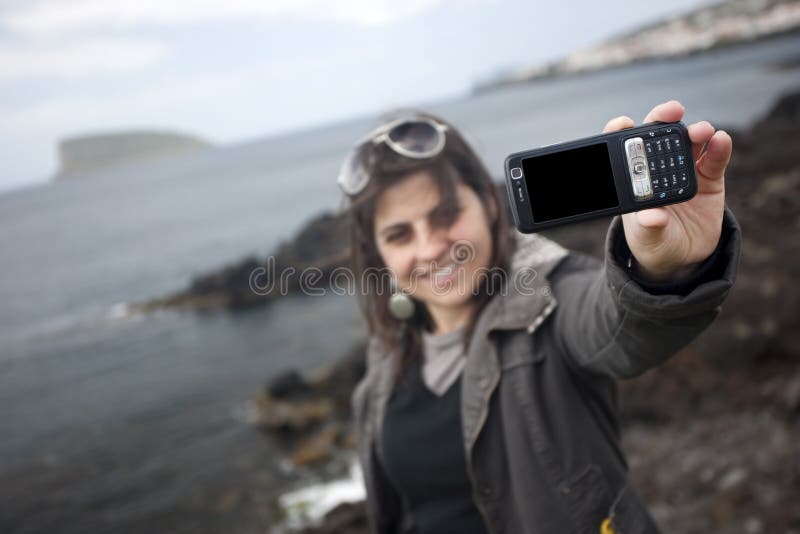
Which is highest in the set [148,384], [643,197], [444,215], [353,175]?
[353,175]

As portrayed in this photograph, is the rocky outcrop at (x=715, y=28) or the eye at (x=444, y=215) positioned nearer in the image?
the eye at (x=444, y=215)

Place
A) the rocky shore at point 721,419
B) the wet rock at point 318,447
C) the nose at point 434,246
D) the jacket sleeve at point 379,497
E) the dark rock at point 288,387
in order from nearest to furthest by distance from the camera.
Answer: the nose at point 434,246
the jacket sleeve at point 379,497
the rocky shore at point 721,419
the wet rock at point 318,447
the dark rock at point 288,387

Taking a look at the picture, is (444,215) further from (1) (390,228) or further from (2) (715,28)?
(2) (715,28)

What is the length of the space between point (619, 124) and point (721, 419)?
6083 mm

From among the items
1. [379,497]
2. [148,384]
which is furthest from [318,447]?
[379,497]

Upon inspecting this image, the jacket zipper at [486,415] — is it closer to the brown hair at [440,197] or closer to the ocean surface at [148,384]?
the brown hair at [440,197]

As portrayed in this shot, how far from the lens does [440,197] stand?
2.35 m

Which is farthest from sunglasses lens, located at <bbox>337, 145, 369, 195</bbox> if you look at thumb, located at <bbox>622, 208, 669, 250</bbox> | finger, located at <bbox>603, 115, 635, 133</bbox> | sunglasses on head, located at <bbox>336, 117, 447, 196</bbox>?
thumb, located at <bbox>622, 208, 669, 250</bbox>

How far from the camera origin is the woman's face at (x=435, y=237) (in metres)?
2.34

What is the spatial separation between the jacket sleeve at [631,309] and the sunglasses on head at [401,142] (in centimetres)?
85

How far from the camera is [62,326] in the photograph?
26234mm

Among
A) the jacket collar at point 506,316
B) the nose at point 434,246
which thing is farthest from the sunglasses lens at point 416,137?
the jacket collar at point 506,316

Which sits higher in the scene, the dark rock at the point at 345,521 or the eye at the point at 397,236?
the eye at the point at 397,236

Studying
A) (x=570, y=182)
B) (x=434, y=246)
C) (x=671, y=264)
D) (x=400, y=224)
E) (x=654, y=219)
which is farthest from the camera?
(x=400, y=224)
